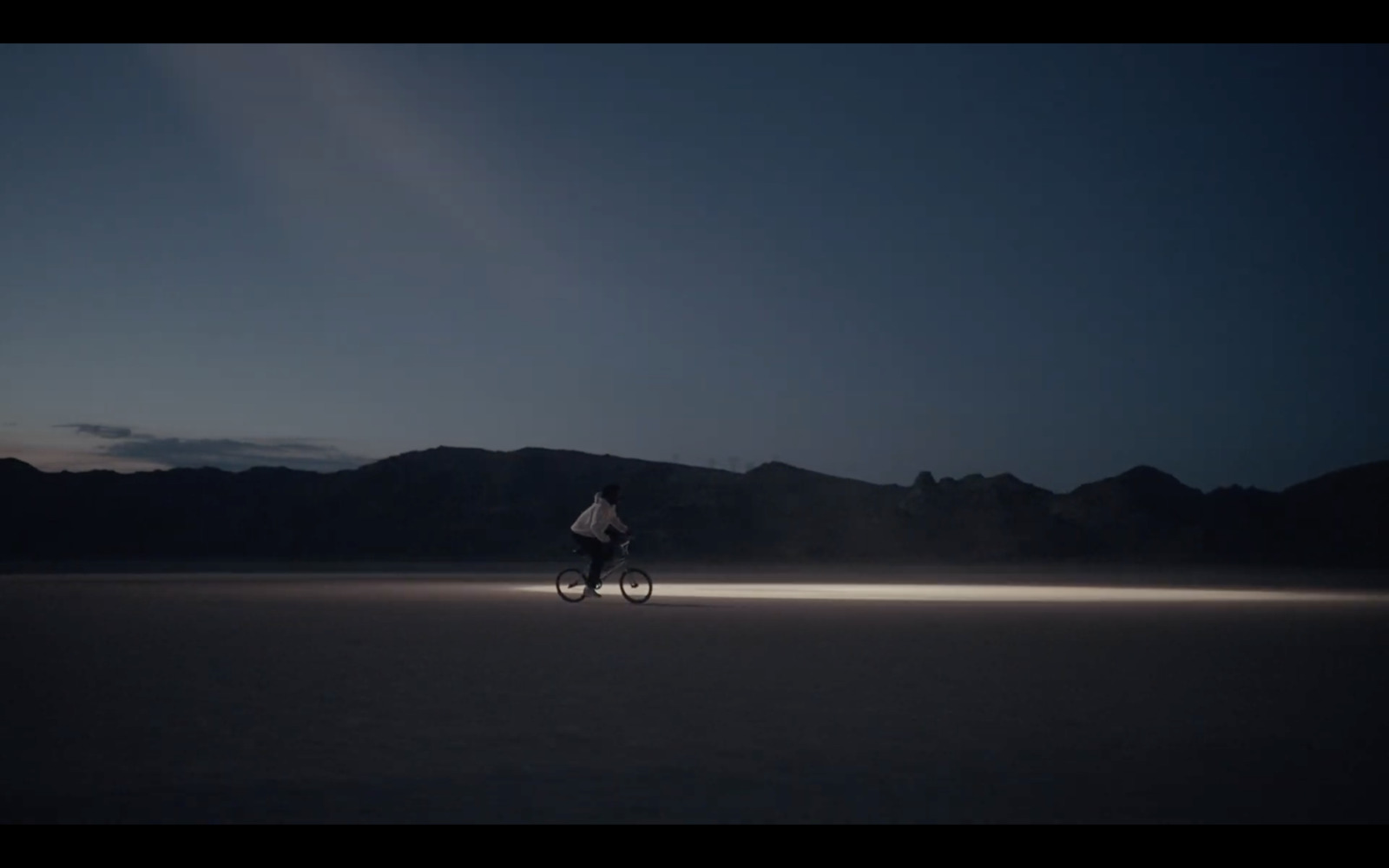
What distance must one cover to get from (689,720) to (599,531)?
47.7ft

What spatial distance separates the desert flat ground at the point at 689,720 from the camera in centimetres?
721

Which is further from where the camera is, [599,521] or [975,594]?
[975,594]

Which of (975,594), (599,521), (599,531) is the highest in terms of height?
(599,521)

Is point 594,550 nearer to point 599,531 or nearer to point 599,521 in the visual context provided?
point 599,531

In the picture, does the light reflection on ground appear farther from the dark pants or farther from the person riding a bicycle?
the dark pants

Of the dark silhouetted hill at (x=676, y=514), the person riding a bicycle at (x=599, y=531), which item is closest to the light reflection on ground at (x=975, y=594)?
the person riding a bicycle at (x=599, y=531)

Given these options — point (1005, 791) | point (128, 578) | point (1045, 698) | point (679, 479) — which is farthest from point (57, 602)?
point (679, 479)

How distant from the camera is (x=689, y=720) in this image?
1016 cm

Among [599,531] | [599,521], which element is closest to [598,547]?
[599,531]

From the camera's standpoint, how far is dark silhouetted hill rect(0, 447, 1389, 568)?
114500 mm

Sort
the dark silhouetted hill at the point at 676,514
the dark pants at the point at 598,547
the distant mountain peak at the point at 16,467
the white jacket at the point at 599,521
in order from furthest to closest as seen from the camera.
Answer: the distant mountain peak at the point at 16,467 < the dark silhouetted hill at the point at 676,514 < the dark pants at the point at 598,547 < the white jacket at the point at 599,521

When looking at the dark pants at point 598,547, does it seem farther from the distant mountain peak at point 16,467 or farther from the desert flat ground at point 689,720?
the distant mountain peak at point 16,467

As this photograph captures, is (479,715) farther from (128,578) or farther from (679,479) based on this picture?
(679,479)

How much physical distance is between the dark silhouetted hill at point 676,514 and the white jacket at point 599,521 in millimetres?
82023
